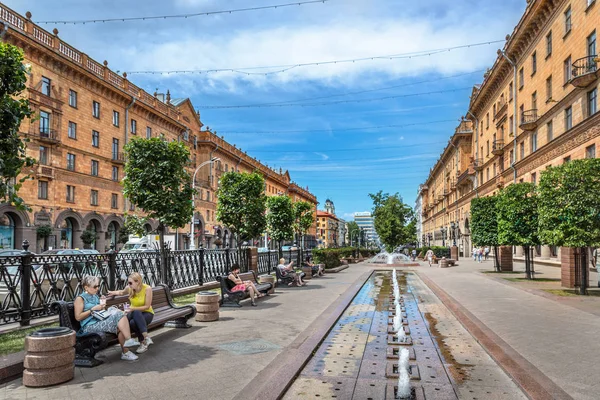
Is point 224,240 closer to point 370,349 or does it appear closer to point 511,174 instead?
point 511,174

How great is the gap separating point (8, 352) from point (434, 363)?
20.2 feet

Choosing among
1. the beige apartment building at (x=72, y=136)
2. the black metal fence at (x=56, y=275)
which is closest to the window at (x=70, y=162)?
the beige apartment building at (x=72, y=136)

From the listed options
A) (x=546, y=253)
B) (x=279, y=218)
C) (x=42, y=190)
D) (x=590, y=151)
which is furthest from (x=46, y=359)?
(x=546, y=253)

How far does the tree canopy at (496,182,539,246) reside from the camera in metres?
19.9

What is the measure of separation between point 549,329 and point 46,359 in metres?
8.62

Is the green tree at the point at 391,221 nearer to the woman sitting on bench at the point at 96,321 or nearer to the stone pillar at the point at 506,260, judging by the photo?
the stone pillar at the point at 506,260

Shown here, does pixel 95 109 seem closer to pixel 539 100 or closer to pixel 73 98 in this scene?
pixel 73 98

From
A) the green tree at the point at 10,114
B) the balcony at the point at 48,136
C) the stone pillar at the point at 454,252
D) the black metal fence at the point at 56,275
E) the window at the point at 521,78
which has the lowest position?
the stone pillar at the point at 454,252

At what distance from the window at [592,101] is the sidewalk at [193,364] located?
886 inches

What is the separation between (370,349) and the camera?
300 inches

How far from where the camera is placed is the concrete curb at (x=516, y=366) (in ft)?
17.4

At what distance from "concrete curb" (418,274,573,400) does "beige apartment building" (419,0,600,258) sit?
20.2 metres

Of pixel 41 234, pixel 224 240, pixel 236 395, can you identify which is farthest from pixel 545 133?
pixel 224 240

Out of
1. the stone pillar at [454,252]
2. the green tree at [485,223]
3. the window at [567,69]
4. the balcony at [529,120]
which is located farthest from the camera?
the stone pillar at [454,252]
